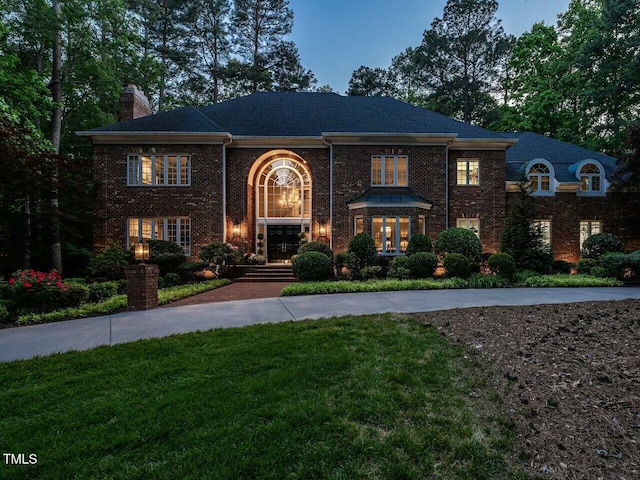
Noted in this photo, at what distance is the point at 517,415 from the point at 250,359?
9.33 feet

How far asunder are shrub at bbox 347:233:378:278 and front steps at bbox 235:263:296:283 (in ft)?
8.68

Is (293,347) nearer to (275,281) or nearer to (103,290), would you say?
(103,290)

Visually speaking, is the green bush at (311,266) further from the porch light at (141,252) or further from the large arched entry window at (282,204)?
the porch light at (141,252)

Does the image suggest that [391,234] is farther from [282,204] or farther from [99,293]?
[99,293]

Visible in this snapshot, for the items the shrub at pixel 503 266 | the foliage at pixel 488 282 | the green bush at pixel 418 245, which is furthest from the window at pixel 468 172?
the foliage at pixel 488 282

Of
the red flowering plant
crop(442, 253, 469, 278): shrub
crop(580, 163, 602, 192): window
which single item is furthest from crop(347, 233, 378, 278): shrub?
crop(580, 163, 602, 192): window

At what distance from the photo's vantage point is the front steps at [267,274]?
44.0 ft

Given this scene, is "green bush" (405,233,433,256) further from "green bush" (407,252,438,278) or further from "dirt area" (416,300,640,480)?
"dirt area" (416,300,640,480)

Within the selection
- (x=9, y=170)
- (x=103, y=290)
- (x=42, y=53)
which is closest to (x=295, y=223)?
(x=103, y=290)

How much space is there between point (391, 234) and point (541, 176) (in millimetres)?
8766

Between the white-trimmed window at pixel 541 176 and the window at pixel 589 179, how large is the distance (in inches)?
63.3

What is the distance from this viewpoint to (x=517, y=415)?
2.79 m

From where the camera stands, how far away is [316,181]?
1539 centimetres

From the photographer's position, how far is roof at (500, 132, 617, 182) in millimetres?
16391
